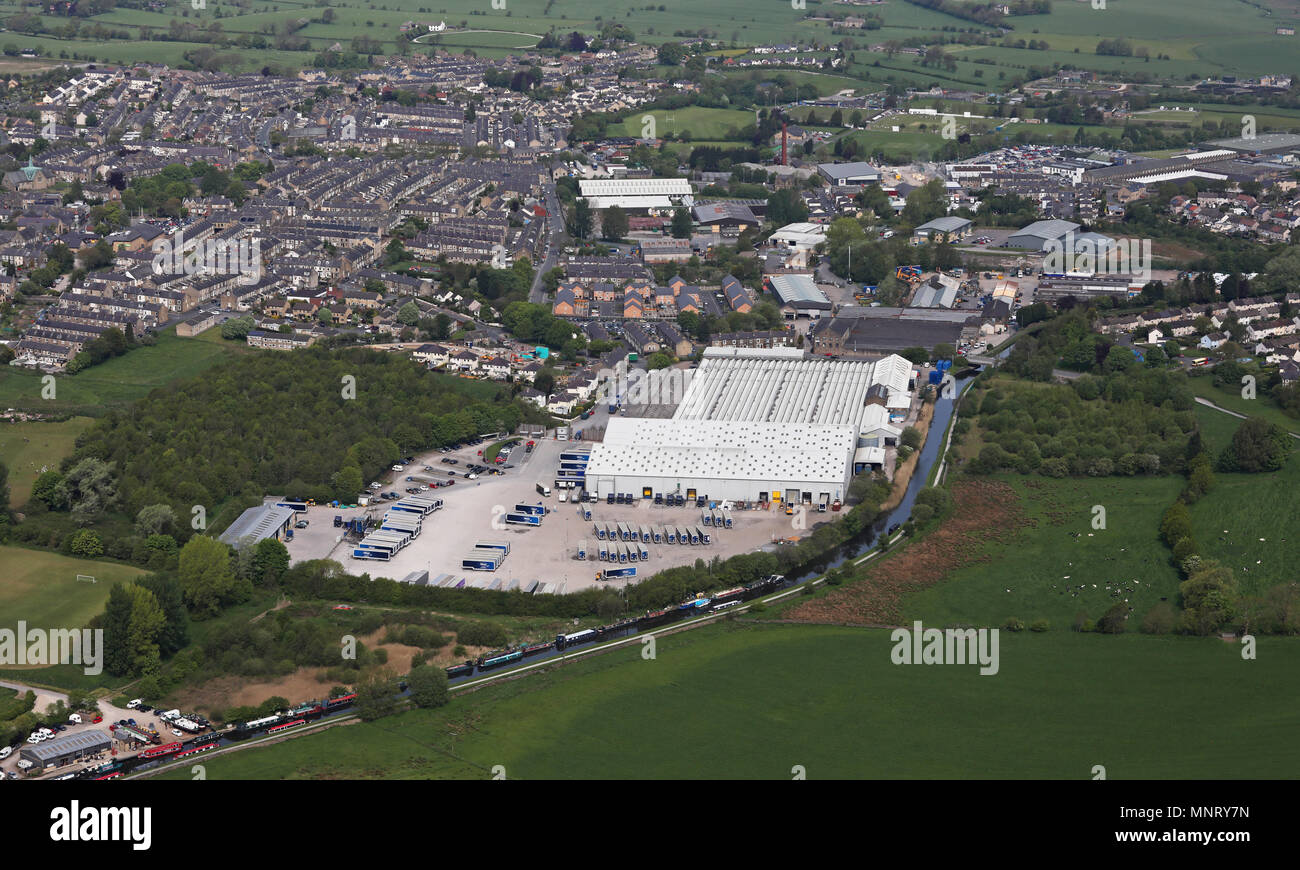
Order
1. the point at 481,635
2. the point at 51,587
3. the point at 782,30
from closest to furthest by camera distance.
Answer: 1. the point at 481,635
2. the point at 51,587
3. the point at 782,30

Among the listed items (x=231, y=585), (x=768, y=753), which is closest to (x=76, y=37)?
(x=231, y=585)

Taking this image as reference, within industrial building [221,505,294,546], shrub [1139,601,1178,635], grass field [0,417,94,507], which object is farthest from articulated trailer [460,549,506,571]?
shrub [1139,601,1178,635]

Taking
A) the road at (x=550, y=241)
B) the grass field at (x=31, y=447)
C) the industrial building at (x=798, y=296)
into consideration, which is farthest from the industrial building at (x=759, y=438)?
the grass field at (x=31, y=447)

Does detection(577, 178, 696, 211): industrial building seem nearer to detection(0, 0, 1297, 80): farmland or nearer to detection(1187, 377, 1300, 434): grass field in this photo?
detection(1187, 377, 1300, 434): grass field

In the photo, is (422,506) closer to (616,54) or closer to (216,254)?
(216,254)

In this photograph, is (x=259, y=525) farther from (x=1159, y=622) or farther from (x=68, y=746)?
(x=1159, y=622)

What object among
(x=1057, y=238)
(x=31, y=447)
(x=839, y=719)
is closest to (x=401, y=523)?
(x=31, y=447)
